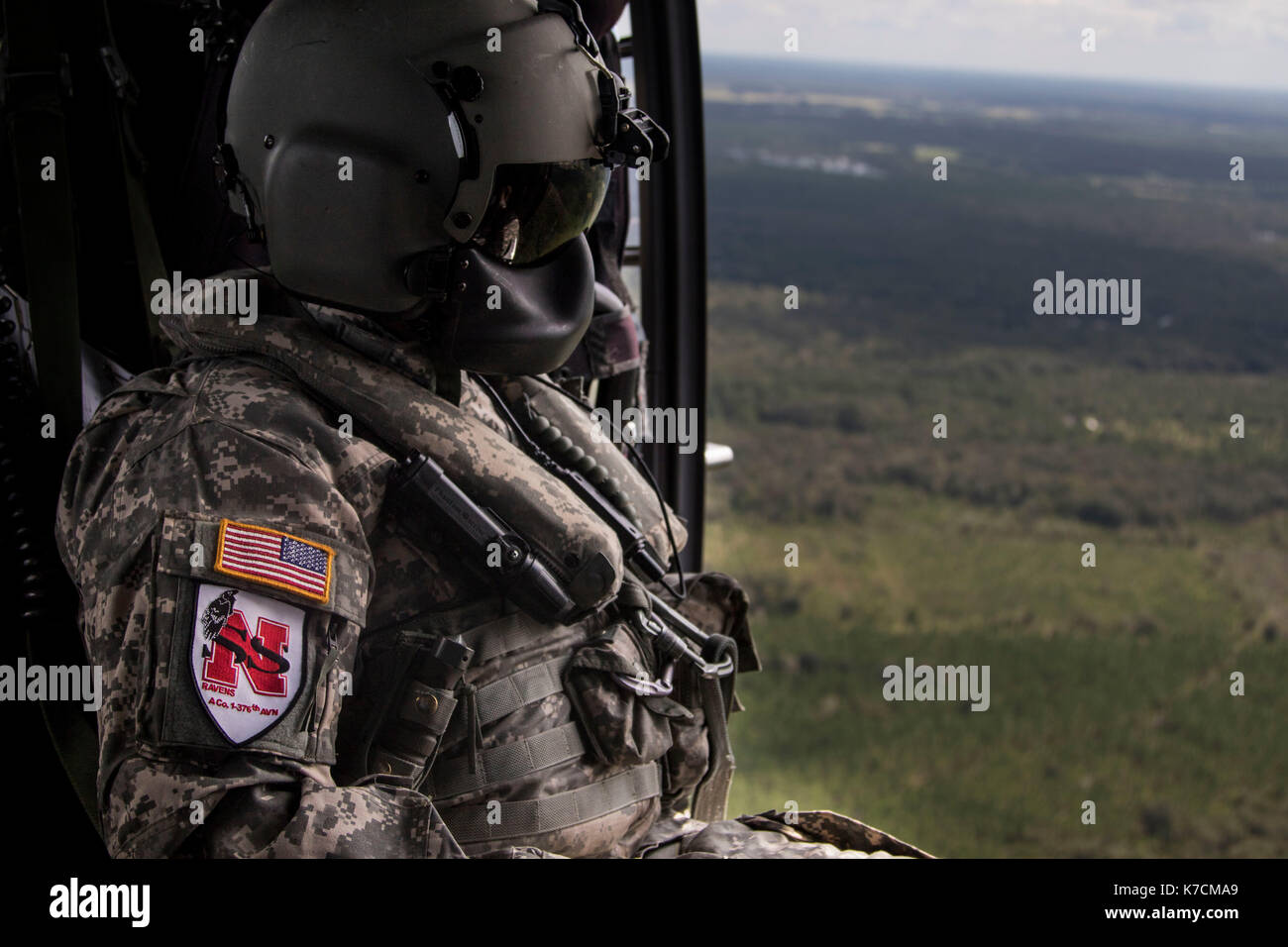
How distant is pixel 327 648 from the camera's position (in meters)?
1.26

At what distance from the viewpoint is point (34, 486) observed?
153cm

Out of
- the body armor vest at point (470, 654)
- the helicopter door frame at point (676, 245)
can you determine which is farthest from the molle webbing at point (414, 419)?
the helicopter door frame at point (676, 245)

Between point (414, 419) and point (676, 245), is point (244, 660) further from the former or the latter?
point (676, 245)

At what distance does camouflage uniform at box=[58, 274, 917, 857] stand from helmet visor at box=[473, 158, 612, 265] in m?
0.17

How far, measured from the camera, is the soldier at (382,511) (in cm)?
120

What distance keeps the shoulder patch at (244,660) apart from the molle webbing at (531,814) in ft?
0.95

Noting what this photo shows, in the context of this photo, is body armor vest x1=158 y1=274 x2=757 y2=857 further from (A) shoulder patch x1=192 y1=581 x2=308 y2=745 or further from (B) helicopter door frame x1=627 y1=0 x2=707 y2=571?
(B) helicopter door frame x1=627 y1=0 x2=707 y2=571

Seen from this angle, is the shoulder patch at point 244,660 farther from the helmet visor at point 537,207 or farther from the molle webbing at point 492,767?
the helmet visor at point 537,207

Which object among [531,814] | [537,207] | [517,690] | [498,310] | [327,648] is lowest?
[531,814]

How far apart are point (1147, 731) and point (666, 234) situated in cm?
476

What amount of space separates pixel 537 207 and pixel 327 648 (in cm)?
56

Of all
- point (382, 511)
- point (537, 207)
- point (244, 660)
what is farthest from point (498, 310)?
point (244, 660)
